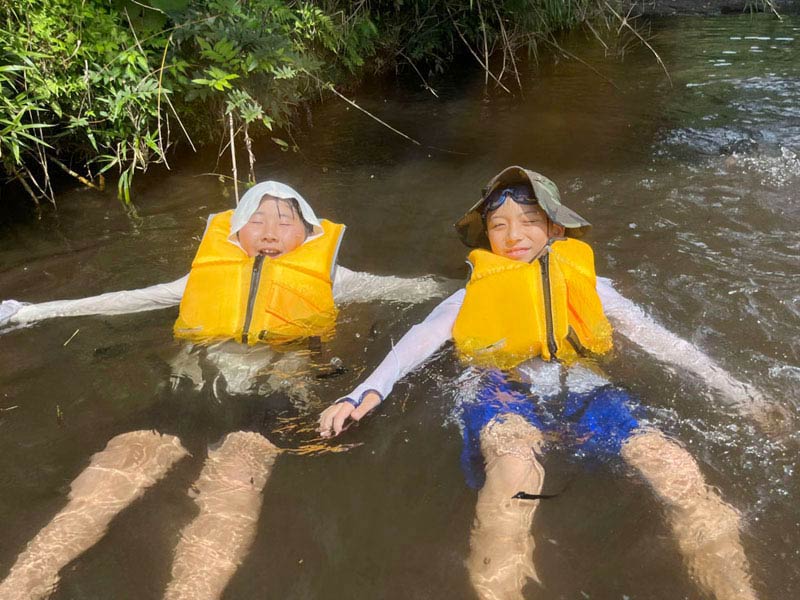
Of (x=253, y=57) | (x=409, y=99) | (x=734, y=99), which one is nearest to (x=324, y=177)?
(x=253, y=57)

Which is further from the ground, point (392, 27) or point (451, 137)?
point (392, 27)

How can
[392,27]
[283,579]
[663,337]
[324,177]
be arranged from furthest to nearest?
[392,27] < [324,177] < [663,337] < [283,579]

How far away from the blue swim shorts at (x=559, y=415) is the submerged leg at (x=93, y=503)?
1352mm

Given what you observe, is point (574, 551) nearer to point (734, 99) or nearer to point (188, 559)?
point (188, 559)

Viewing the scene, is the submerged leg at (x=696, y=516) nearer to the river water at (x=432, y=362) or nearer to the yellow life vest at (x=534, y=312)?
the river water at (x=432, y=362)

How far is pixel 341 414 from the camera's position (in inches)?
113

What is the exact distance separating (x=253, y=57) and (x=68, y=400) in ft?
10.1

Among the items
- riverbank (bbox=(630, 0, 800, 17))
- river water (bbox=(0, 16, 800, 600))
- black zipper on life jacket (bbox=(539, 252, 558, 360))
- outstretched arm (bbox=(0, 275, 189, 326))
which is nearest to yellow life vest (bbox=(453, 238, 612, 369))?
black zipper on life jacket (bbox=(539, 252, 558, 360))

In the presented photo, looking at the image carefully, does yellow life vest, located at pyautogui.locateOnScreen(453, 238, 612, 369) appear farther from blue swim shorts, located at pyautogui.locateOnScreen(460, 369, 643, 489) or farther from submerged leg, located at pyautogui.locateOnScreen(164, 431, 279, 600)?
submerged leg, located at pyautogui.locateOnScreen(164, 431, 279, 600)

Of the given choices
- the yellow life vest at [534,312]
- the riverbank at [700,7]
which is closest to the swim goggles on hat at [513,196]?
the yellow life vest at [534,312]

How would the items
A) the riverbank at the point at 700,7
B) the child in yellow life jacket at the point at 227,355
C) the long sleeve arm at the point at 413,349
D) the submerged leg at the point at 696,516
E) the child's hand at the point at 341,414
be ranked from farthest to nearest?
the riverbank at the point at 700,7 → the long sleeve arm at the point at 413,349 → the child's hand at the point at 341,414 → the child in yellow life jacket at the point at 227,355 → the submerged leg at the point at 696,516

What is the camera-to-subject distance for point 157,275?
4.72 metres

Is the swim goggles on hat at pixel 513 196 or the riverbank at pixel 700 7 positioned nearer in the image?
the swim goggles on hat at pixel 513 196

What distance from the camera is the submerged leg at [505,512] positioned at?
7.85ft
